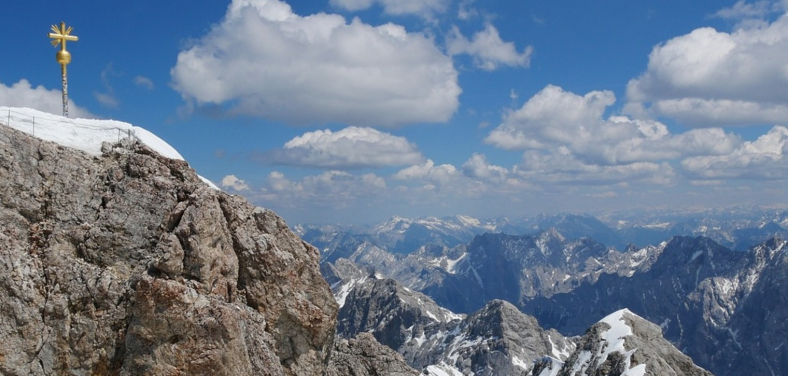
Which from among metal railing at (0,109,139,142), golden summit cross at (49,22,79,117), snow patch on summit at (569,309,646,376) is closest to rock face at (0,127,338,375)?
metal railing at (0,109,139,142)

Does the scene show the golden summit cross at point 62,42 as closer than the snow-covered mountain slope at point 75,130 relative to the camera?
No

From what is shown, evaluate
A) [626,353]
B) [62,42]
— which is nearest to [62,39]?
[62,42]

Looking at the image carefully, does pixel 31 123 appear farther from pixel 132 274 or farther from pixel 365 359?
pixel 365 359

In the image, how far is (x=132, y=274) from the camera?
27.1m

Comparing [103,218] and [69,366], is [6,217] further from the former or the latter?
[69,366]

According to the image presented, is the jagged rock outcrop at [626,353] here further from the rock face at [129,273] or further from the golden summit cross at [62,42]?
the golden summit cross at [62,42]

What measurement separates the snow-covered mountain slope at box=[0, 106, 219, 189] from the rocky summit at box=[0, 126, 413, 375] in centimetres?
127

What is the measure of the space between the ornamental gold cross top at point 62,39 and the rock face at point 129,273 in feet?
27.9

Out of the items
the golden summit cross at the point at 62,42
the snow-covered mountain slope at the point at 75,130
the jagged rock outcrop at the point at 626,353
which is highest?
the golden summit cross at the point at 62,42

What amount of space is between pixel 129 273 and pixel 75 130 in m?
10.6

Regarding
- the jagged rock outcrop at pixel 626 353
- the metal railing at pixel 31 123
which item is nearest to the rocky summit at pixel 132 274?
the metal railing at pixel 31 123

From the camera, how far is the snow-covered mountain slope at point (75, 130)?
3098 centimetres

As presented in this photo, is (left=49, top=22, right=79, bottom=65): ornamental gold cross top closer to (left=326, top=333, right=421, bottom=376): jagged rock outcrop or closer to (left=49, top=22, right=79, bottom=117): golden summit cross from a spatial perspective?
(left=49, top=22, right=79, bottom=117): golden summit cross

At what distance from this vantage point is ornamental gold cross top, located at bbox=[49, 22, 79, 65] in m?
35.5
